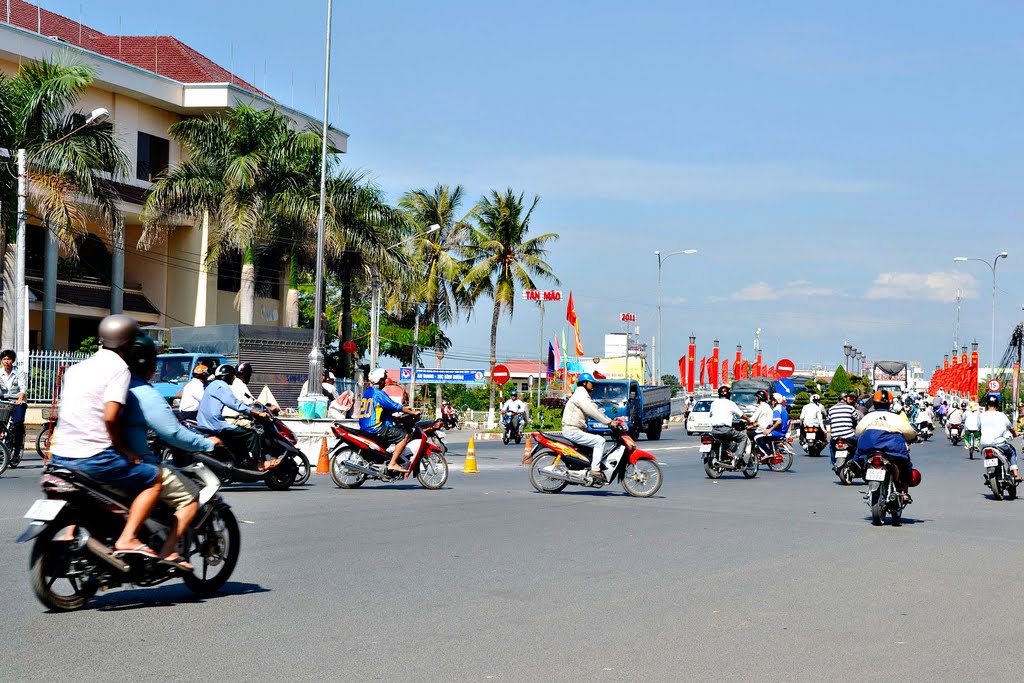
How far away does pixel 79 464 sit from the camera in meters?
6.95

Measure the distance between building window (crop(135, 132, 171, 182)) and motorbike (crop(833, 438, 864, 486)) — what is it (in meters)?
30.6

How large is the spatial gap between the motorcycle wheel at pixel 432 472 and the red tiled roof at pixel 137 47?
1371 inches

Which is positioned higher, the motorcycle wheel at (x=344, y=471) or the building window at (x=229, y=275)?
the building window at (x=229, y=275)

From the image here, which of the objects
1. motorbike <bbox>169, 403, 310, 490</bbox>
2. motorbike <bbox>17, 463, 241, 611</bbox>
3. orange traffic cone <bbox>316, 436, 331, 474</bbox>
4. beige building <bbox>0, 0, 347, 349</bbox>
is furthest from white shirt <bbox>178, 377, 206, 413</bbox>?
beige building <bbox>0, 0, 347, 349</bbox>

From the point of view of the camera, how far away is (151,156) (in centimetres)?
4591

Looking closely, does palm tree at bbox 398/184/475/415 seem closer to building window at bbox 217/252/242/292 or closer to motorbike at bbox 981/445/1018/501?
building window at bbox 217/252/242/292

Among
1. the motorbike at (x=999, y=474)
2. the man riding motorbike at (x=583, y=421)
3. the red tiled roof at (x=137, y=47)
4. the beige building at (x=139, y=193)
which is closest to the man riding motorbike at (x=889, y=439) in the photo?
the man riding motorbike at (x=583, y=421)

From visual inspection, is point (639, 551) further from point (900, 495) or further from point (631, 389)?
point (631, 389)

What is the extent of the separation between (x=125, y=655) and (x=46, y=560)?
1184 millimetres

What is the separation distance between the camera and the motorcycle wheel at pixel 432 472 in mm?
17406

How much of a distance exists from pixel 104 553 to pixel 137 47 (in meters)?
49.2

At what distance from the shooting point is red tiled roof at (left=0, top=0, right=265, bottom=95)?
47031mm

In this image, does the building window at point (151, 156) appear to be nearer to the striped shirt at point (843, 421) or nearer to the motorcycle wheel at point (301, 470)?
the striped shirt at point (843, 421)

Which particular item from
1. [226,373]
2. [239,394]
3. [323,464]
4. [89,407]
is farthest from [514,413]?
[89,407]
